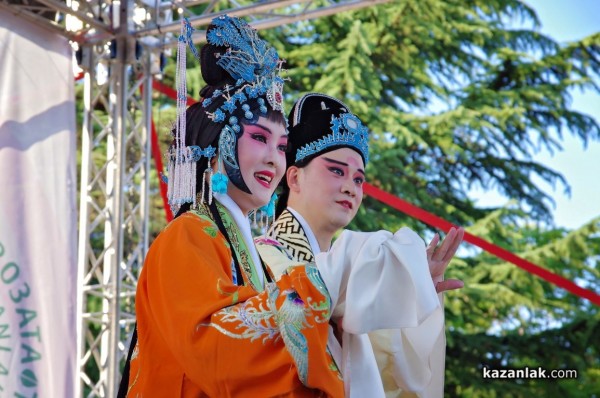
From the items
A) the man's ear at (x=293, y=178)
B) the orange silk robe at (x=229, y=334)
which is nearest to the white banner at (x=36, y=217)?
the man's ear at (x=293, y=178)

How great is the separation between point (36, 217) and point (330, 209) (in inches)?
75.8

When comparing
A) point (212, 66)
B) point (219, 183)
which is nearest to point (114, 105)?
point (212, 66)

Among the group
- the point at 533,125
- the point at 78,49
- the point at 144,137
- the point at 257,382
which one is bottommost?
the point at 257,382

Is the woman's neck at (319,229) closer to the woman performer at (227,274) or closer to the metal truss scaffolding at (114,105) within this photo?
the woman performer at (227,274)

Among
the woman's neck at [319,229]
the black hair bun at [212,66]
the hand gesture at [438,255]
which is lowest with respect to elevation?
the hand gesture at [438,255]

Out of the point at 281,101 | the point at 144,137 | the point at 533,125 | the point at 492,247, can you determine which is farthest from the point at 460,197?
the point at 281,101

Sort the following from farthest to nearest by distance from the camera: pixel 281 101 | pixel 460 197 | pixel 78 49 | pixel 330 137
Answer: pixel 460 197 < pixel 78 49 < pixel 330 137 < pixel 281 101

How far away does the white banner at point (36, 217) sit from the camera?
4383 mm

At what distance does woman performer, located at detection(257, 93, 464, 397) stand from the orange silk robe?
1.87 feet

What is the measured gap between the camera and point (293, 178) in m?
3.27

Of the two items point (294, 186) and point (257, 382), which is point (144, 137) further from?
point (257, 382)

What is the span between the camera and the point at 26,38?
477 centimetres

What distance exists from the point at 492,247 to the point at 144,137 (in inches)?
78.7

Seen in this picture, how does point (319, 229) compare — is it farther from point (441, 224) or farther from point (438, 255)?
point (441, 224)
